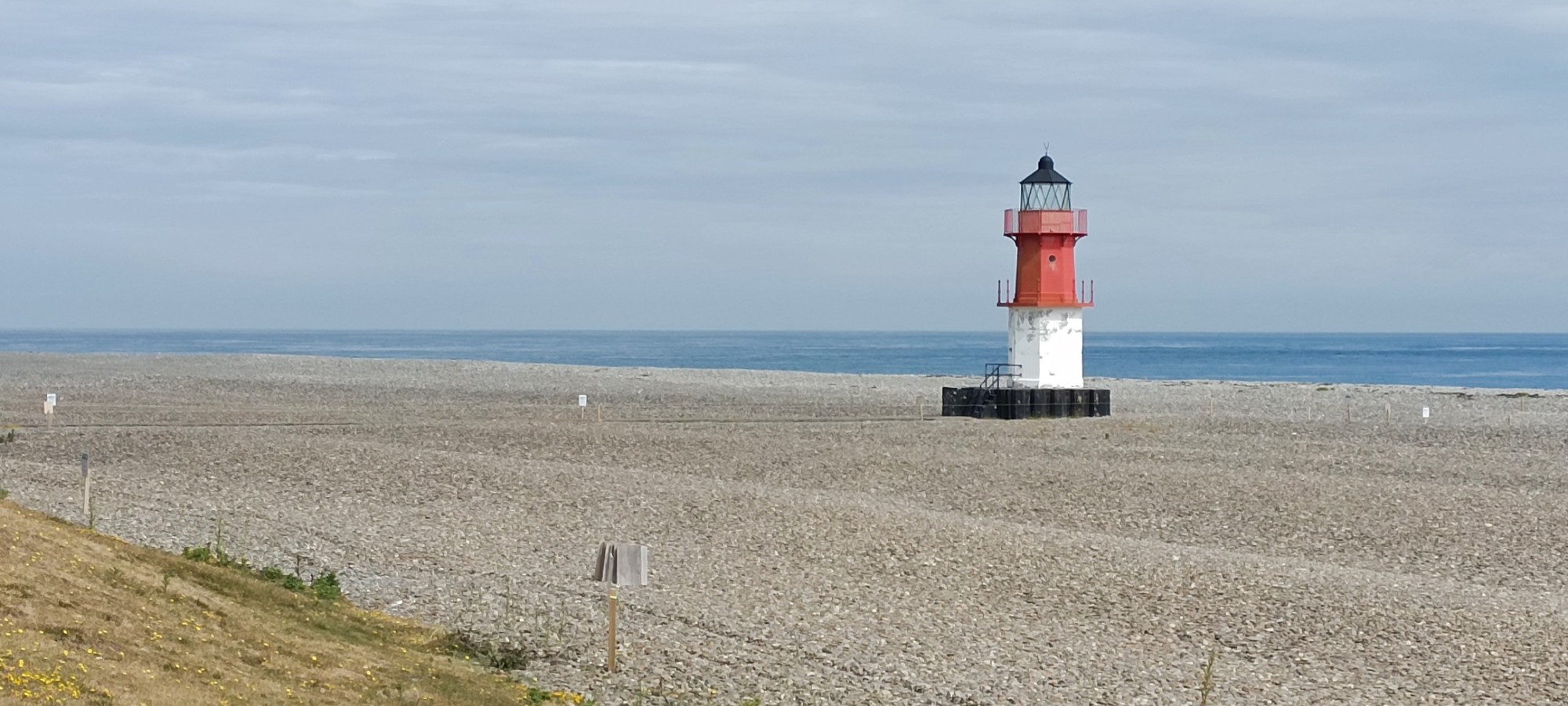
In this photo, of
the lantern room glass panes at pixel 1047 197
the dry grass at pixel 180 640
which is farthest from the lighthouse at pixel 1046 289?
the dry grass at pixel 180 640

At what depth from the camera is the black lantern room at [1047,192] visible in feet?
118

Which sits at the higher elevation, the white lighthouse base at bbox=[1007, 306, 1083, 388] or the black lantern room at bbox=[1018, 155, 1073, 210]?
the black lantern room at bbox=[1018, 155, 1073, 210]

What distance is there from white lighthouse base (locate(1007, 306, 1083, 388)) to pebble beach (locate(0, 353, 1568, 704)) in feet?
5.16

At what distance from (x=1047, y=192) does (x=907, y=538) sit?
1984 centimetres

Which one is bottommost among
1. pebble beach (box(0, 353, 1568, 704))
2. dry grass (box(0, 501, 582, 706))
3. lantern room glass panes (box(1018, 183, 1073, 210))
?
pebble beach (box(0, 353, 1568, 704))

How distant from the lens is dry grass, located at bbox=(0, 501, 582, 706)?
24.8 feet

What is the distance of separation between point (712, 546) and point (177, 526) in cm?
580

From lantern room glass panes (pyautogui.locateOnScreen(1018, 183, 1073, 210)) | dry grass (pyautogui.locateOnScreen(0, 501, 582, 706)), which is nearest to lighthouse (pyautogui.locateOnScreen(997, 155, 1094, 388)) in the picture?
lantern room glass panes (pyautogui.locateOnScreen(1018, 183, 1073, 210))

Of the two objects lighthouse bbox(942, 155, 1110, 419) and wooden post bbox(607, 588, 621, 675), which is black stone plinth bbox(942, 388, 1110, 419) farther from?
wooden post bbox(607, 588, 621, 675)

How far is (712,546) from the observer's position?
17.2 m

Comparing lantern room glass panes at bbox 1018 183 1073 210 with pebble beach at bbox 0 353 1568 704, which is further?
lantern room glass panes at bbox 1018 183 1073 210

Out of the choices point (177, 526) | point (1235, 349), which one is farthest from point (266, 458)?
point (1235, 349)

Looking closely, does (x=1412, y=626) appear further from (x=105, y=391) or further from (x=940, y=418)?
(x=105, y=391)

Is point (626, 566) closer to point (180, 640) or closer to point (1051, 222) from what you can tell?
point (180, 640)
